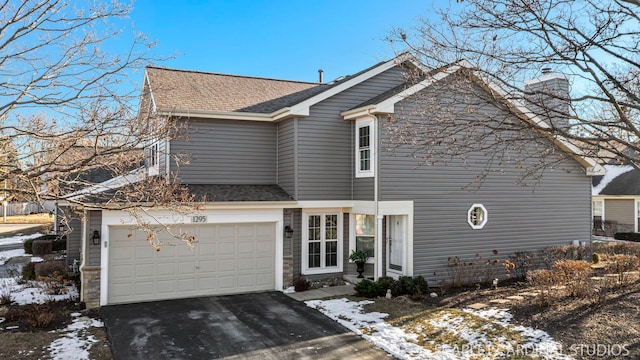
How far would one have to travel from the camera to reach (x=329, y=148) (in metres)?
14.5

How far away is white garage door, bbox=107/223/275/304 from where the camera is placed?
40.3 feet

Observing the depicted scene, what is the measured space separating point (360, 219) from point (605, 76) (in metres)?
8.38

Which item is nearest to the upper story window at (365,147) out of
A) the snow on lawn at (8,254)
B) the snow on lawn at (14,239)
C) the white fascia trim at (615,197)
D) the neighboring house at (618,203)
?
the snow on lawn at (8,254)

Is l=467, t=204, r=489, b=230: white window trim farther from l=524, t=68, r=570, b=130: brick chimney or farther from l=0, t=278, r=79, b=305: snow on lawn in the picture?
l=0, t=278, r=79, b=305: snow on lawn

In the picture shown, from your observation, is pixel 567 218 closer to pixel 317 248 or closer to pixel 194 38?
pixel 317 248

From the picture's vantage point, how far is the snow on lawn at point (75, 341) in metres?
8.38

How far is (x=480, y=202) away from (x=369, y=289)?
508 cm

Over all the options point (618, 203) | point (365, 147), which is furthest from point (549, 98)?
point (618, 203)

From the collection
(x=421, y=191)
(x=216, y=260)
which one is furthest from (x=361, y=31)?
(x=216, y=260)

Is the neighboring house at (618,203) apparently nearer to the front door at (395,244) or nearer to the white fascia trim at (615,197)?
the white fascia trim at (615,197)

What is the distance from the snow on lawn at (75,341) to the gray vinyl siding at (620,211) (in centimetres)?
2731

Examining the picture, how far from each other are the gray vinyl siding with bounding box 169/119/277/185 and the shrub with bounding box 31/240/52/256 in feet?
34.0

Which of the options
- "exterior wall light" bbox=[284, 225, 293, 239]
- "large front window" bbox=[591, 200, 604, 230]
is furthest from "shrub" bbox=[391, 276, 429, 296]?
"large front window" bbox=[591, 200, 604, 230]

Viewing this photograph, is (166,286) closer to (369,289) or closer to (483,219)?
(369,289)
